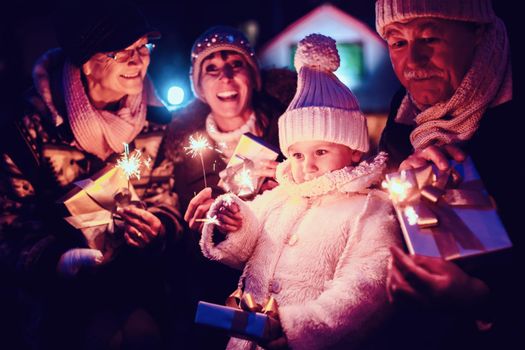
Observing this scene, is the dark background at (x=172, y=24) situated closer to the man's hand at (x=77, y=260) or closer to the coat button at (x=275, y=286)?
the man's hand at (x=77, y=260)

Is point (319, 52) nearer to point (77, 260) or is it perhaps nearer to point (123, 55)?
point (123, 55)

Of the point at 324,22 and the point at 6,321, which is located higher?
the point at 324,22

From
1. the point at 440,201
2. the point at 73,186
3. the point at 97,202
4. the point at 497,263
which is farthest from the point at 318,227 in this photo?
the point at 73,186

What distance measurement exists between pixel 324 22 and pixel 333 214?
536 inches

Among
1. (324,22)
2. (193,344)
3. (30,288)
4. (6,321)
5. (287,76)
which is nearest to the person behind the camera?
(30,288)

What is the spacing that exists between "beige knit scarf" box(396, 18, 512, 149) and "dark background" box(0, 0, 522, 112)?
85 millimetres

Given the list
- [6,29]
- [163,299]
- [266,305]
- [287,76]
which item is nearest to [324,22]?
[6,29]

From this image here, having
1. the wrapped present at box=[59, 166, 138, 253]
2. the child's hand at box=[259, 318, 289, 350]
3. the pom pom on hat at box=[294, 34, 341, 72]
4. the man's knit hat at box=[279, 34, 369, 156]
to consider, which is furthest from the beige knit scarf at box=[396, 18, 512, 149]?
the wrapped present at box=[59, 166, 138, 253]

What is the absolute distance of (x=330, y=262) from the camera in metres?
2.64

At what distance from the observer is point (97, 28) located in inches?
145

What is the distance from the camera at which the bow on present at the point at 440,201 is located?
82.0 inches

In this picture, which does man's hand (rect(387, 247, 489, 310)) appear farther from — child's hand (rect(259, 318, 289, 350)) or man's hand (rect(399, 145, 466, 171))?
child's hand (rect(259, 318, 289, 350))

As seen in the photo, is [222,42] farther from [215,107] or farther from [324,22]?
[324,22]

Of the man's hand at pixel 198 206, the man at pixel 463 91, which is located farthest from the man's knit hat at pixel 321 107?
the man's hand at pixel 198 206
